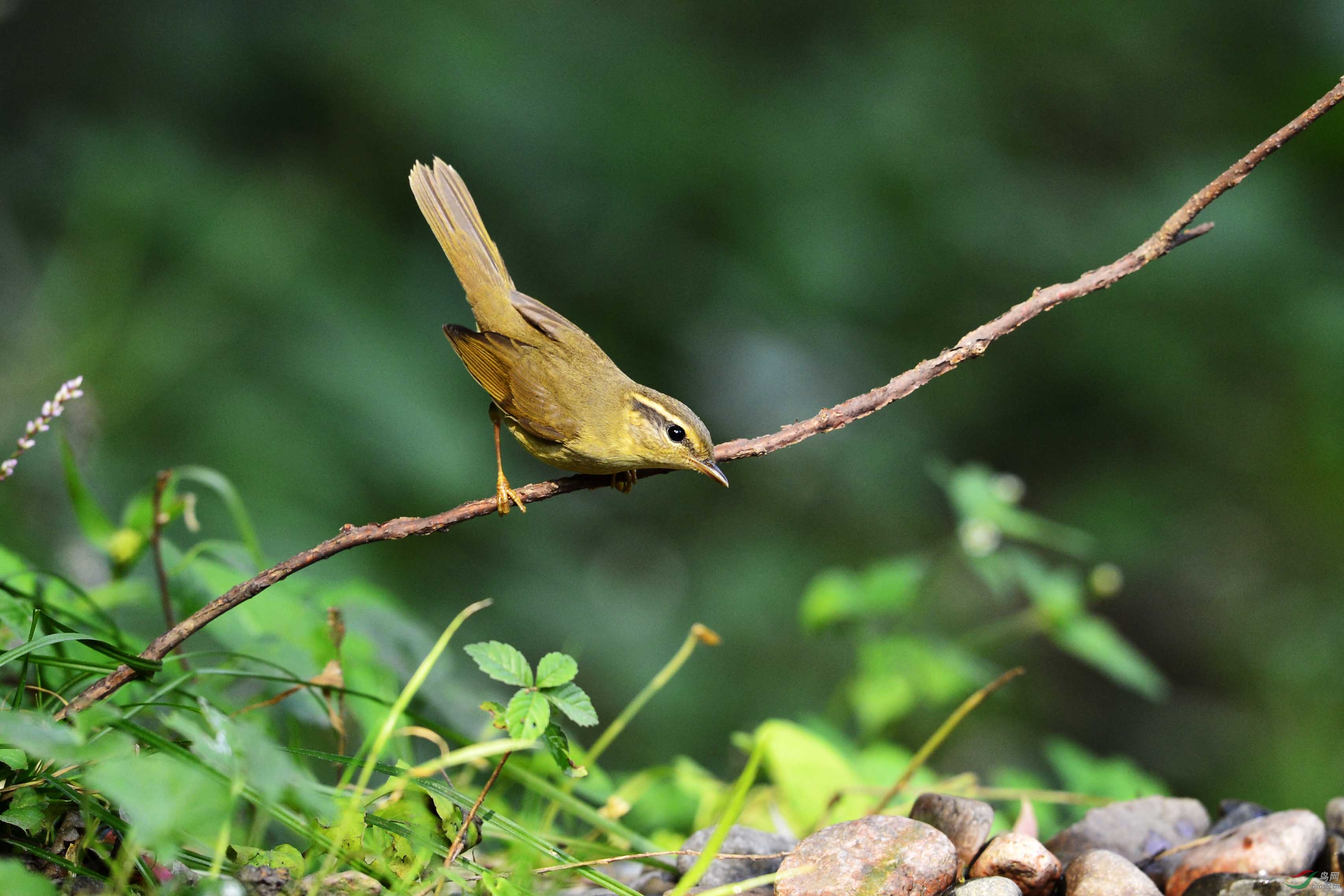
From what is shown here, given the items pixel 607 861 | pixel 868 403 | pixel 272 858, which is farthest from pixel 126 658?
pixel 868 403

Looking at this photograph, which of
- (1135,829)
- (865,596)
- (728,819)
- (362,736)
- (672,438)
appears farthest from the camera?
(865,596)

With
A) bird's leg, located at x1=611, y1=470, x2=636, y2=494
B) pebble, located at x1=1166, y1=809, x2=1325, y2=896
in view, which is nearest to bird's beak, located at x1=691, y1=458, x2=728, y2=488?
bird's leg, located at x1=611, y1=470, x2=636, y2=494

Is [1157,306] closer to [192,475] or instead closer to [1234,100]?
[1234,100]

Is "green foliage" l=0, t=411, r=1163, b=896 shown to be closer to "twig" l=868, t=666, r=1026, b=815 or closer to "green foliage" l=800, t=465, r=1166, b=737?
"green foliage" l=800, t=465, r=1166, b=737

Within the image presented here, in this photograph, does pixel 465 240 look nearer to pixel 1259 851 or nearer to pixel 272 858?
pixel 272 858

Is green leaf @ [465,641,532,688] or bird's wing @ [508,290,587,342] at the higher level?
bird's wing @ [508,290,587,342]

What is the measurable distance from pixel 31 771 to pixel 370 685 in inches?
35.0

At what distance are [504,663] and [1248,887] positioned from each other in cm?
119

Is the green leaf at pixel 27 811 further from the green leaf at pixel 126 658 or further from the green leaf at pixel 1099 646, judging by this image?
the green leaf at pixel 1099 646

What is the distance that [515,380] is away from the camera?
2.69 m

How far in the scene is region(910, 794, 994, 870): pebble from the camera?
1.76 meters

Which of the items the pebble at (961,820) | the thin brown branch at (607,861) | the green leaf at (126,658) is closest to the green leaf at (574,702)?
the thin brown branch at (607,861)

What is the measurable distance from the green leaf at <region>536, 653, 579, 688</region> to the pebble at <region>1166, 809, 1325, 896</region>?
1.11 meters

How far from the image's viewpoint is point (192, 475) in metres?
2.24
